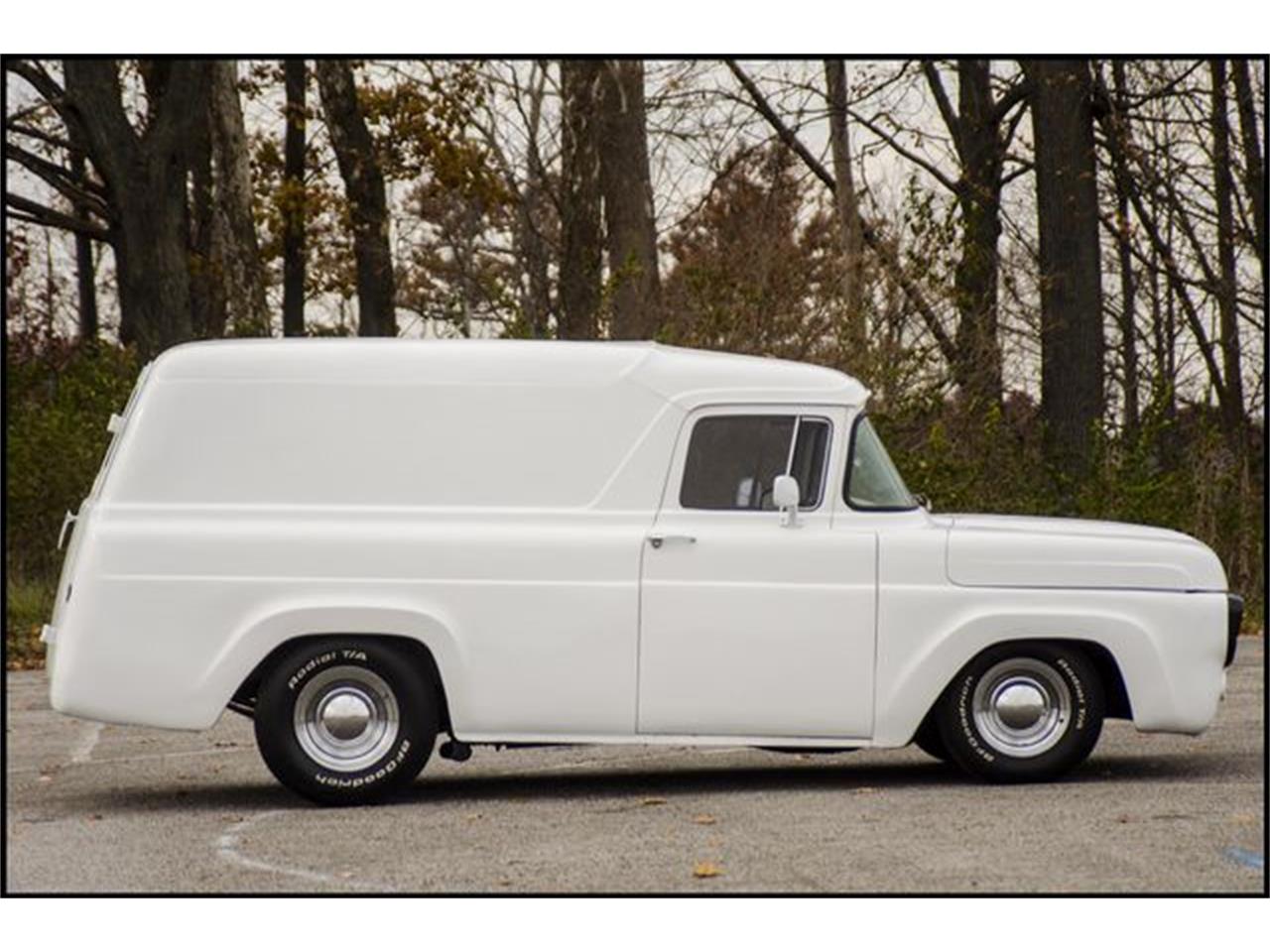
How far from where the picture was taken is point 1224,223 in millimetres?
27875

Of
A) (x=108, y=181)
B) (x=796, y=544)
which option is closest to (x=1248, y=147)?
(x=108, y=181)

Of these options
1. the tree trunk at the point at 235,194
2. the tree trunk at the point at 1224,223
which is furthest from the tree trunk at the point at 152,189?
the tree trunk at the point at 1224,223

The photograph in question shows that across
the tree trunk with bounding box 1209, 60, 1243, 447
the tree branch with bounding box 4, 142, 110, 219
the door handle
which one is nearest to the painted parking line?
the door handle

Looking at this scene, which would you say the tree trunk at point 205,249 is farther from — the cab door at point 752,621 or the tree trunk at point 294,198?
the cab door at point 752,621

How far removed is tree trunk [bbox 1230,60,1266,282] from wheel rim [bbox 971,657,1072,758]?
16126 millimetres

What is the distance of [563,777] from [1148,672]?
3117 millimetres

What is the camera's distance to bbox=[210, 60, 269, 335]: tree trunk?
31625mm

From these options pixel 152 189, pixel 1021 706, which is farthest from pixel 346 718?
pixel 152 189

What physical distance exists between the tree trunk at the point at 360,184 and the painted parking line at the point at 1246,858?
21.6m

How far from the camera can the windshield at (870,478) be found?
11.9 meters

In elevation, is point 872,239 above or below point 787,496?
above

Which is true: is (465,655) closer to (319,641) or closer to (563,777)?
(319,641)

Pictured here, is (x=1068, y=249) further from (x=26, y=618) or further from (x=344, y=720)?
(x=344, y=720)

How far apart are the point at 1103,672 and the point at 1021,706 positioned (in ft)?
1.60
